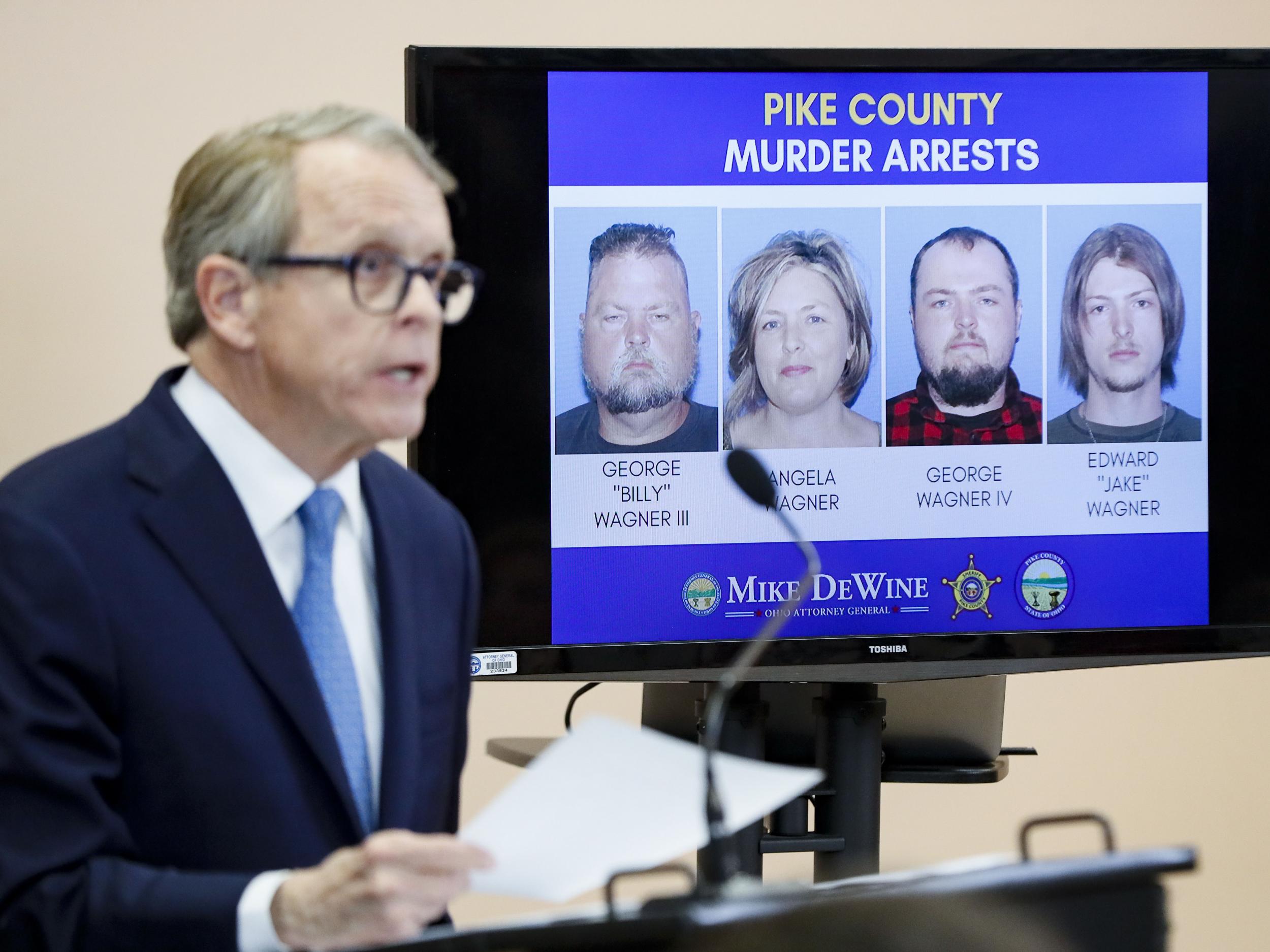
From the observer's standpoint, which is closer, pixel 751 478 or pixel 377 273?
pixel 751 478

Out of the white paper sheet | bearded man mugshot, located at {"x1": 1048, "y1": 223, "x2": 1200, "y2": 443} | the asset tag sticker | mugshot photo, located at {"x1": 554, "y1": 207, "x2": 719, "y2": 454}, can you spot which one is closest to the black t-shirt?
mugshot photo, located at {"x1": 554, "y1": 207, "x2": 719, "y2": 454}

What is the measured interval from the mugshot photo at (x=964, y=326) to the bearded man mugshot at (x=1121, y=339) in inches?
2.2

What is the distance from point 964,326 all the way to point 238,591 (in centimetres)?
128

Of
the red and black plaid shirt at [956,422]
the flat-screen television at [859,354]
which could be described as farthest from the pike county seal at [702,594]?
the red and black plaid shirt at [956,422]

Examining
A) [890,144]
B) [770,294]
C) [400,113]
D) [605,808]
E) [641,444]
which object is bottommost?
[605,808]

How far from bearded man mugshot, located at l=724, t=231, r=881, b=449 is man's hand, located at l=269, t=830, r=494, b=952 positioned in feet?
3.95

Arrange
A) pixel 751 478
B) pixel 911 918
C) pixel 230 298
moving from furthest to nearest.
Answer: pixel 230 298 < pixel 751 478 < pixel 911 918

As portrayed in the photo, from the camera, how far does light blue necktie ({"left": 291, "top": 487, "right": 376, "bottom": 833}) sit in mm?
1458

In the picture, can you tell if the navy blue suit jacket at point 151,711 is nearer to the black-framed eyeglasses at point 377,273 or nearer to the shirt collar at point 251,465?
the shirt collar at point 251,465

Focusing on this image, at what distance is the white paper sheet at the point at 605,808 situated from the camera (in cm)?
104

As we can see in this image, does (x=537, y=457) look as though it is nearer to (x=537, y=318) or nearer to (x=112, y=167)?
(x=537, y=318)

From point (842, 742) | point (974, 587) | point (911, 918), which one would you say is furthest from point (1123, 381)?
point (911, 918)

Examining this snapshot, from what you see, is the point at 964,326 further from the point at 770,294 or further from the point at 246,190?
the point at 246,190

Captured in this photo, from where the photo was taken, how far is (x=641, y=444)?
7.29ft
